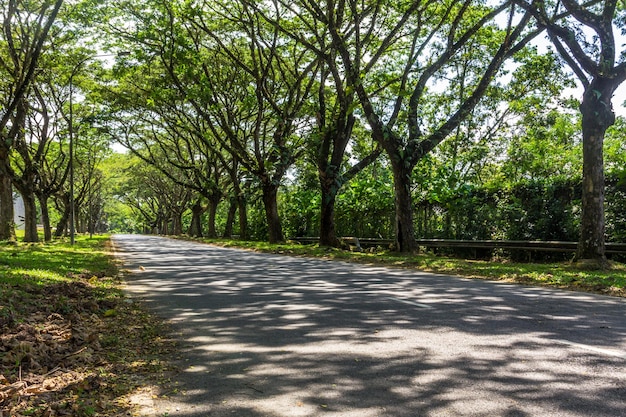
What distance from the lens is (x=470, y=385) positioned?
407 centimetres

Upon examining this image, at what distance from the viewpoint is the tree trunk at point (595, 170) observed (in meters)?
12.9

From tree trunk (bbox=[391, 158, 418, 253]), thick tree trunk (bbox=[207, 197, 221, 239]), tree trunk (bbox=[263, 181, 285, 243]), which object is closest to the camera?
tree trunk (bbox=[391, 158, 418, 253])

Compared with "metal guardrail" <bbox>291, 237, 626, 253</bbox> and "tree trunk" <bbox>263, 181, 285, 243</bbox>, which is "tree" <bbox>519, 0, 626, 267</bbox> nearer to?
"metal guardrail" <bbox>291, 237, 626, 253</bbox>

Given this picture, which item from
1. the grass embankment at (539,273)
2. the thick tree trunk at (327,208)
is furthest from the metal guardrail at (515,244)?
the grass embankment at (539,273)

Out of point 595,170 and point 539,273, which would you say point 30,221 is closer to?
point 539,273

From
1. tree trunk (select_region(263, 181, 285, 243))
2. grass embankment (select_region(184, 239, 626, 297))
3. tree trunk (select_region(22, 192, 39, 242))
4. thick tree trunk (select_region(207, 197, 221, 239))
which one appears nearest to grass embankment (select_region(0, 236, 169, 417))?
grass embankment (select_region(184, 239, 626, 297))

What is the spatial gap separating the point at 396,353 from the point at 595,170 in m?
10.2

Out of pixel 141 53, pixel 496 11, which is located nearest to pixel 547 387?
pixel 496 11

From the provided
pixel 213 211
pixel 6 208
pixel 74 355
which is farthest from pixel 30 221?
pixel 74 355

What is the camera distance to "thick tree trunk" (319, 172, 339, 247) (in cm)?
2277

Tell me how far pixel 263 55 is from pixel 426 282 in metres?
17.0

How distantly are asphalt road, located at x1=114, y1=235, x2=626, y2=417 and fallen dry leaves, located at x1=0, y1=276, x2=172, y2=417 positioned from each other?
1.20 feet

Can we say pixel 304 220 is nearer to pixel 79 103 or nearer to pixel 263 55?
pixel 263 55

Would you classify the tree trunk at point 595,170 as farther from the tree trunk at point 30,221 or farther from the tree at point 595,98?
the tree trunk at point 30,221
